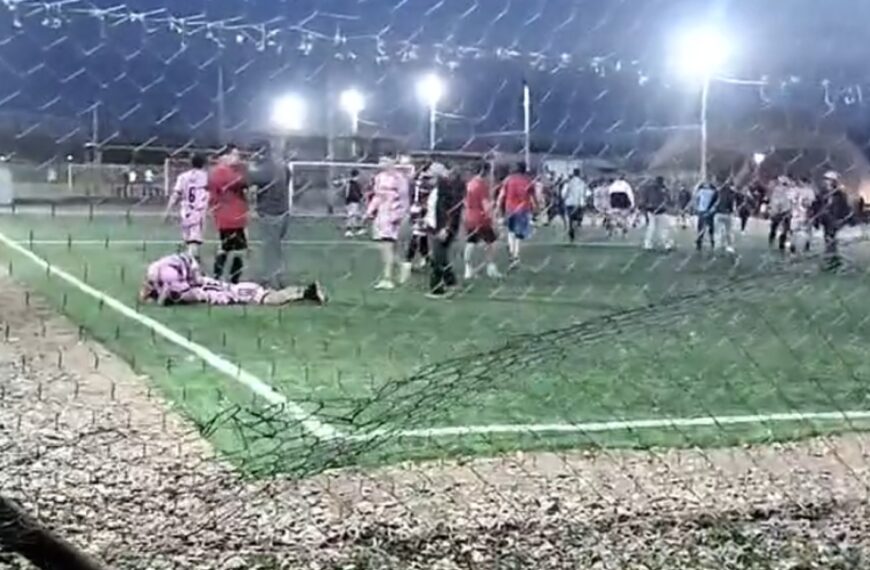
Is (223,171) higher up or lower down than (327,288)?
higher up

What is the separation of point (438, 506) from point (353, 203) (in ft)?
2.30

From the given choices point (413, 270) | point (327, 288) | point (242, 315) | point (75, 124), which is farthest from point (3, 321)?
point (75, 124)

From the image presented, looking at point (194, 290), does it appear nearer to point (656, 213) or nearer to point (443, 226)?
point (443, 226)

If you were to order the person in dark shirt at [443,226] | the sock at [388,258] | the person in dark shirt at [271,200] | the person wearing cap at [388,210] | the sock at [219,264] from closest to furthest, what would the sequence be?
the person in dark shirt at [271,200]
the person wearing cap at [388,210]
the sock at [219,264]
the person in dark shirt at [443,226]
the sock at [388,258]

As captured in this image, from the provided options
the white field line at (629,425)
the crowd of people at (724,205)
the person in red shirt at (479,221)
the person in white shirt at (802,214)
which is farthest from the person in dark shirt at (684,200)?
the white field line at (629,425)

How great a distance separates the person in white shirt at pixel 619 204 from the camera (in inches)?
100

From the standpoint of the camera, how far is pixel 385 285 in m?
4.24

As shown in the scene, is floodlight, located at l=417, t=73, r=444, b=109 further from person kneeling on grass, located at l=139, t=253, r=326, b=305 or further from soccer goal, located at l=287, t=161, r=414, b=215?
person kneeling on grass, located at l=139, t=253, r=326, b=305

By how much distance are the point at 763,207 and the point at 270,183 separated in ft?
4.35

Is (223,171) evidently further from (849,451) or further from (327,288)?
(327,288)

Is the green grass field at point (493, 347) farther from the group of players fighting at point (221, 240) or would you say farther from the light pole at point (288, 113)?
the light pole at point (288, 113)

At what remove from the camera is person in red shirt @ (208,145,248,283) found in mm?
1848

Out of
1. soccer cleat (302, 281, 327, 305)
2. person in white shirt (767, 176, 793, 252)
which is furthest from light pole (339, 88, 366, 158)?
soccer cleat (302, 281, 327, 305)

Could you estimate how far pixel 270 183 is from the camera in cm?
194
